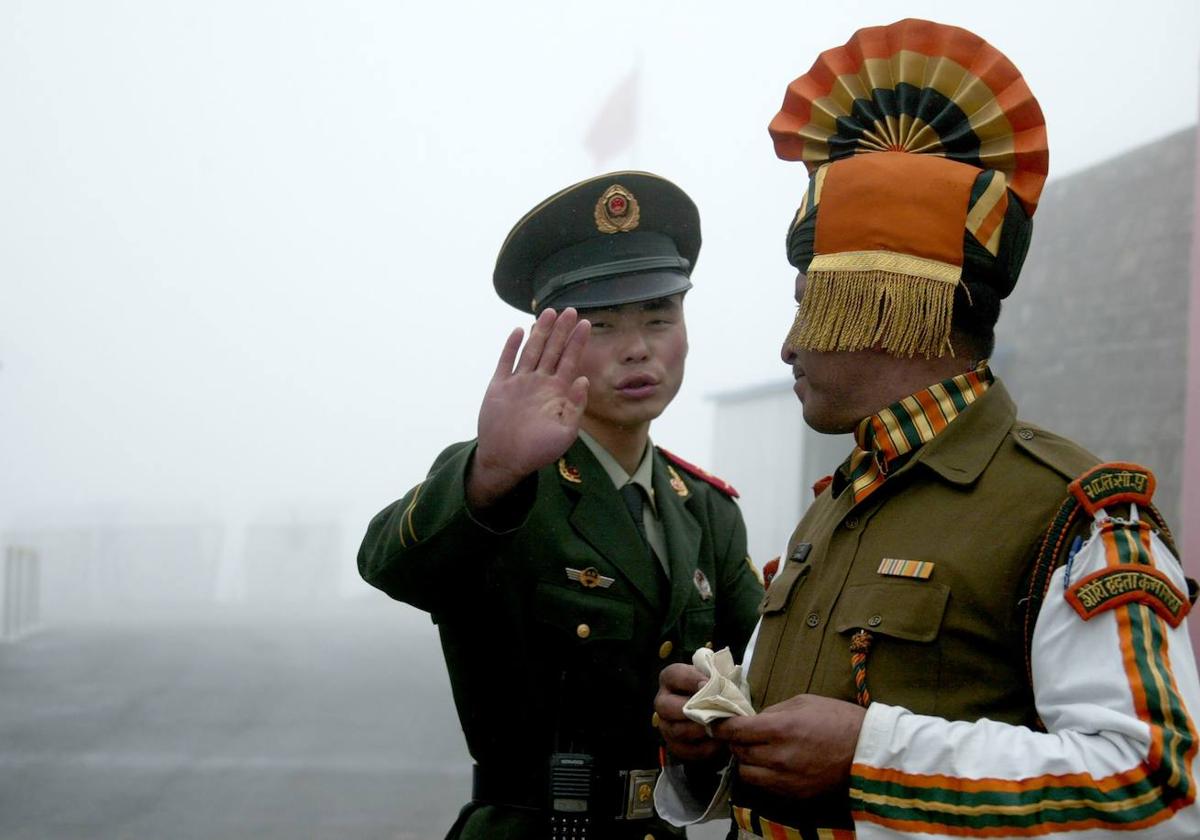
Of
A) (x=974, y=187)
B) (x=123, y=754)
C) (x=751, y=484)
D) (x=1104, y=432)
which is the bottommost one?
(x=123, y=754)

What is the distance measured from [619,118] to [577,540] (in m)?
3.34

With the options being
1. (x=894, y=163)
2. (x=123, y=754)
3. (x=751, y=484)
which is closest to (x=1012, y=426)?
(x=894, y=163)

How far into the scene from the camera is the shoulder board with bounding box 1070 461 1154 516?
1.26 meters

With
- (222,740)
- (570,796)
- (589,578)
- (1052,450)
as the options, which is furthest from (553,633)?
(222,740)

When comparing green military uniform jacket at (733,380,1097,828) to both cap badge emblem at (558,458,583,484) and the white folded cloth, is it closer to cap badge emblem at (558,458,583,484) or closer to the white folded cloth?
the white folded cloth

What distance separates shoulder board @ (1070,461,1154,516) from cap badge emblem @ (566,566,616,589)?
36.9 inches

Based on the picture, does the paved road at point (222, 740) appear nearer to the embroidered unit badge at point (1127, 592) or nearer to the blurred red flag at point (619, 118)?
the blurred red flag at point (619, 118)

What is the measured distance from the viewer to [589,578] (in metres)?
2.04

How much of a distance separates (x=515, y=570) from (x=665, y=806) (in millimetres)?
480

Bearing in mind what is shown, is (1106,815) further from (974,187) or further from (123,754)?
(123,754)

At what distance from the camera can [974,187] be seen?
149cm

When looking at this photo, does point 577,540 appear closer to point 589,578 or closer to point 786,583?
point 589,578

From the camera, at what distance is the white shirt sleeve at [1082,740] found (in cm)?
114

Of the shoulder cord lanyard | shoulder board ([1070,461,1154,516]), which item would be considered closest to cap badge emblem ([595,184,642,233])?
the shoulder cord lanyard
